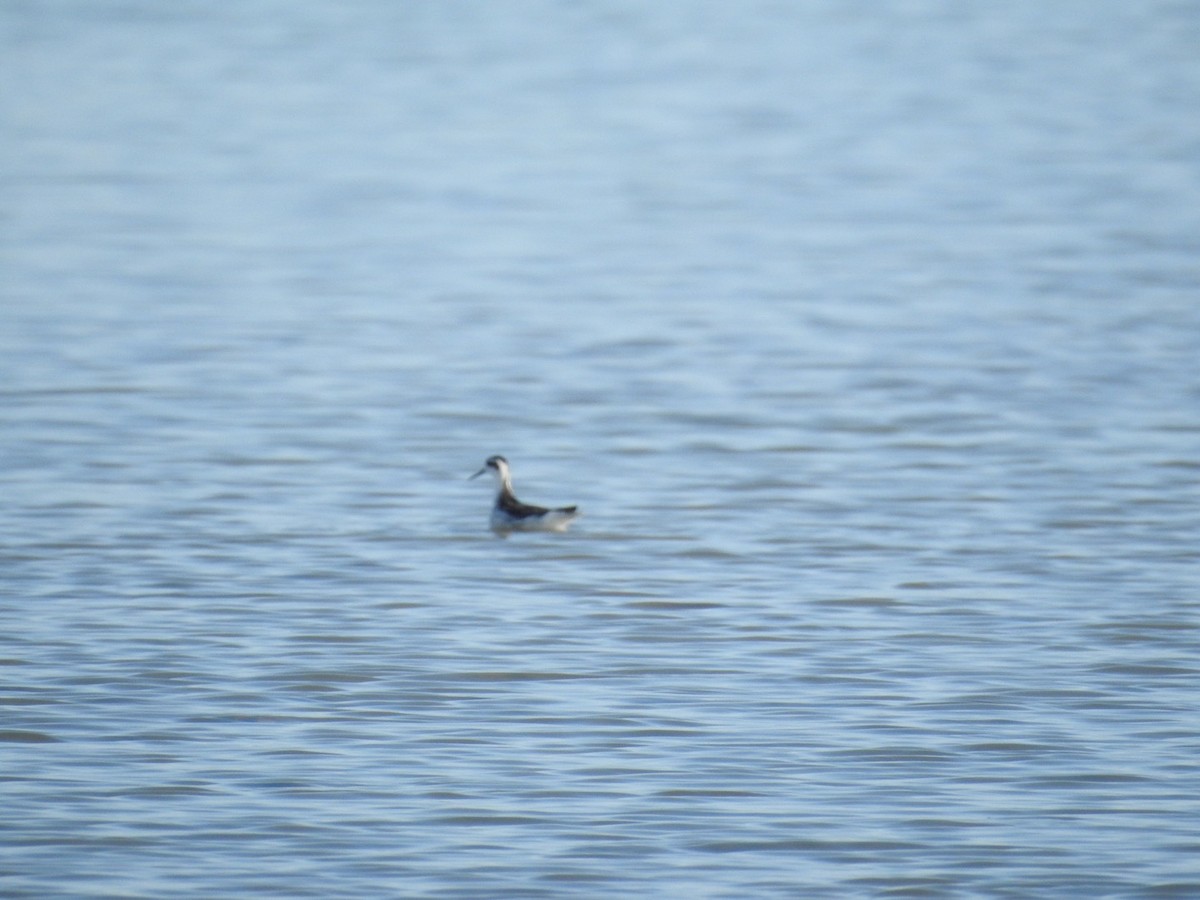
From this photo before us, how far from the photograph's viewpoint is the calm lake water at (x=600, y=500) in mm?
7871

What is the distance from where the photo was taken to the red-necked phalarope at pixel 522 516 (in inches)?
478

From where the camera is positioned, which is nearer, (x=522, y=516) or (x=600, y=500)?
(x=522, y=516)

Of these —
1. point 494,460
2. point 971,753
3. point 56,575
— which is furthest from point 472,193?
point 971,753

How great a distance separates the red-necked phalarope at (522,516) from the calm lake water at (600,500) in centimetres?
11

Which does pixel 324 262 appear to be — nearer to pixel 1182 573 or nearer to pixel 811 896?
pixel 1182 573

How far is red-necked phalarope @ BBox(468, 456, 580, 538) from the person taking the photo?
39.8 ft

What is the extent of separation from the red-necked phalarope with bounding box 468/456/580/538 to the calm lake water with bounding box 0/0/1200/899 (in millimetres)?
107

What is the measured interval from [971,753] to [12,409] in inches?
316

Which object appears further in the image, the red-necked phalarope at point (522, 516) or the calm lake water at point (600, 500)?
the red-necked phalarope at point (522, 516)

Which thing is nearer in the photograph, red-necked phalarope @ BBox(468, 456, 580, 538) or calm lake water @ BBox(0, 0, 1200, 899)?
calm lake water @ BBox(0, 0, 1200, 899)

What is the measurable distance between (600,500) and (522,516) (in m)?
0.99

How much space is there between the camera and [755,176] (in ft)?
85.6

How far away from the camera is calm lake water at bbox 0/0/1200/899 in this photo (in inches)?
310

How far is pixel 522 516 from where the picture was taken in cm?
1212
